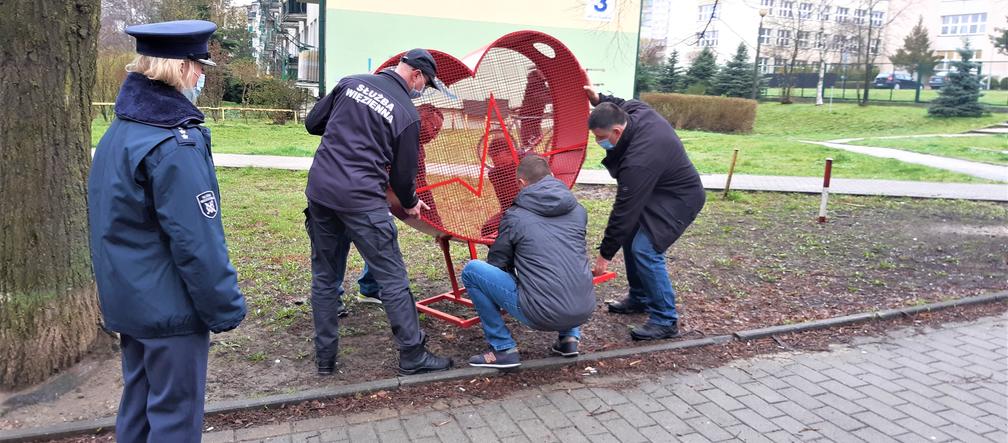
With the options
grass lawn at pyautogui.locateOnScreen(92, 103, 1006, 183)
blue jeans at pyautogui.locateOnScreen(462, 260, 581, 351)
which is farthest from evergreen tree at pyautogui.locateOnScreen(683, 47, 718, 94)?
blue jeans at pyautogui.locateOnScreen(462, 260, 581, 351)

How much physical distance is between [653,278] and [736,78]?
29934 millimetres

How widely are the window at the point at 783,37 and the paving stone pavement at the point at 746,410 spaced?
139 feet

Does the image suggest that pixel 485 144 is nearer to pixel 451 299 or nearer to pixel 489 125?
pixel 489 125

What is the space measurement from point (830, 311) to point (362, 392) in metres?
3.67

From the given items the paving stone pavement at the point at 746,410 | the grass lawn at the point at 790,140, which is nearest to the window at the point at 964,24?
the grass lawn at the point at 790,140

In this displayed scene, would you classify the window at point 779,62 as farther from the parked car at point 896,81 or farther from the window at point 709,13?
the window at point 709,13

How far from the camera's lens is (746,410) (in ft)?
12.4

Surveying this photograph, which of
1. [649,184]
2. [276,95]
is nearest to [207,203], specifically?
[649,184]

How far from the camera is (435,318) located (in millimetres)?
4922

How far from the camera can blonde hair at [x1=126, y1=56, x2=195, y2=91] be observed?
238 centimetres

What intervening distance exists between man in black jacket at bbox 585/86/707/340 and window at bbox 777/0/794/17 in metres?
40.2

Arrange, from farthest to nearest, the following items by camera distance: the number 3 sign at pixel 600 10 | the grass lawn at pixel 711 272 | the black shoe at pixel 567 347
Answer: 1. the number 3 sign at pixel 600 10
2. the grass lawn at pixel 711 272
3. the black shoe at pixel 567 347

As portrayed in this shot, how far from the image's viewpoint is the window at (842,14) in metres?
42.4

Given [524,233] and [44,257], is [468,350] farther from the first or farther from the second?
[44,257]
